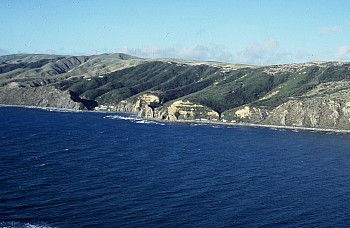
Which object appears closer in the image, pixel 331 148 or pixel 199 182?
pixel 199 182

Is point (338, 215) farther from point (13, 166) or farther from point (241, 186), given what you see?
point (13, 166)

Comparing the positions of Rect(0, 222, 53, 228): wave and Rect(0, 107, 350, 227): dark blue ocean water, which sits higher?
Rect(0, 107, 350, 227): dark blue ocean water

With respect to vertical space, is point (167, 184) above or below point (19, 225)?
above

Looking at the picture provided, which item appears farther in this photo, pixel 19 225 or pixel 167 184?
pixel 167 184

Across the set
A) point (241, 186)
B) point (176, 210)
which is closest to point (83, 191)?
point (176, 210)

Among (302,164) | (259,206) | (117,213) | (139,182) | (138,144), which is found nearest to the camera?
(117,213)

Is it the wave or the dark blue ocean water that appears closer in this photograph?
the wave

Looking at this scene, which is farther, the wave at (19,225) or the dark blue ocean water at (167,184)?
the dark blue ocean water at (167,184)

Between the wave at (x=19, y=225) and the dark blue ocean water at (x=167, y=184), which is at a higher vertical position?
the dark blue ocean water at (x=167, y=184)
